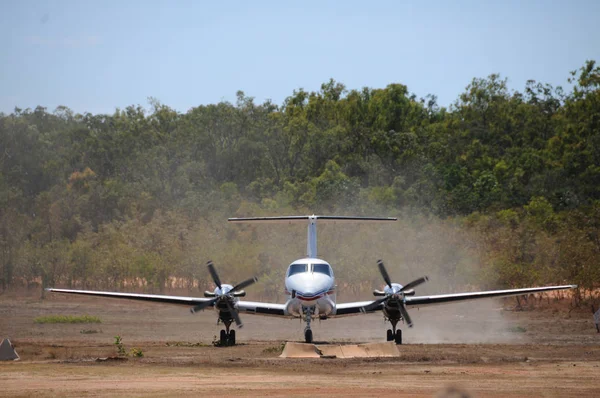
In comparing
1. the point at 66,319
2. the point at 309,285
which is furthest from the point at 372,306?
the point at 66,319

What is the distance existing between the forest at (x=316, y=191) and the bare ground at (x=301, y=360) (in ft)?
22.9

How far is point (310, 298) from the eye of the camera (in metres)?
24.2

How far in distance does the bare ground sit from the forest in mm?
6966

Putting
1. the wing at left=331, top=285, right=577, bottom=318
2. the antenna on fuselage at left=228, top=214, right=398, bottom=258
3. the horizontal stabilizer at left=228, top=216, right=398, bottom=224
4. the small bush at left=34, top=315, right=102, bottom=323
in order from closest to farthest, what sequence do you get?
the wing at left=331, top=285, right=577, bottom=318 → the horizontal stabilizer at left=228, top=216, right=398, bottom=224 → the antenna on fuselage at left=228, top=214, right=398, bottom=258 → the small bush at left=34, top=315, right=102, bottom=323

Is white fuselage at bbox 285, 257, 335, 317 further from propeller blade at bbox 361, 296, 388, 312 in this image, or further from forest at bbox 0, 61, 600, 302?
forest at bbox 0, 61, 600, 302

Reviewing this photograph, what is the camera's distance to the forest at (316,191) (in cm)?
4522

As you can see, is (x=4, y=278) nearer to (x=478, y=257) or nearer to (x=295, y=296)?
(x=478, y=257)

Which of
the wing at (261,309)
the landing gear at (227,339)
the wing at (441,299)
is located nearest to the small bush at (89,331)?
the landing gear at (227,339)

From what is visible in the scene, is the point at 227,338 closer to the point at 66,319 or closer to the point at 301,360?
the point at 301,360

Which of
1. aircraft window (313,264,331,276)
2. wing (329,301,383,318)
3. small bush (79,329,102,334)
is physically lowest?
small bush (79,329,102,334)

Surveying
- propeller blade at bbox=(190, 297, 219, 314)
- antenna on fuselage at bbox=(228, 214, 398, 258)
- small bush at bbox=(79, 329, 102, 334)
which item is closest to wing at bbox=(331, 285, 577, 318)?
antenna on fuselage at bbox=(228, 214, 398, 258)

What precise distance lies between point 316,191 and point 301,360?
40.9 meters

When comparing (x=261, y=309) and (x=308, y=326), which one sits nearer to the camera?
(x=308, y=326)

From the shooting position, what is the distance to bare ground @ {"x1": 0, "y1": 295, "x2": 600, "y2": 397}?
51.3 feet
